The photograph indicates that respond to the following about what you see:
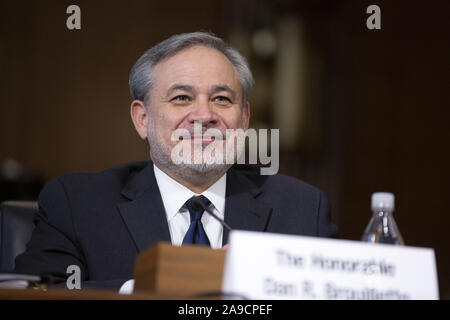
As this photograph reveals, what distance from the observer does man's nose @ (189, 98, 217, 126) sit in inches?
86.6

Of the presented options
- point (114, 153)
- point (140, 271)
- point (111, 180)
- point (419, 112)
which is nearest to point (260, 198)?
point (111, 180)

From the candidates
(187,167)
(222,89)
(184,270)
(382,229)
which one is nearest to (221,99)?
(222,89)

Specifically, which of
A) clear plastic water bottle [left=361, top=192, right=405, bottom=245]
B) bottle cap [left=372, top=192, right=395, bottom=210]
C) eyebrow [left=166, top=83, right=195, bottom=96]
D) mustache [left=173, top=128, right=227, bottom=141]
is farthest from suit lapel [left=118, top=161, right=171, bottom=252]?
bottle cap [left=372, top=192, right=395, bottom=210]

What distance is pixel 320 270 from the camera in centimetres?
123

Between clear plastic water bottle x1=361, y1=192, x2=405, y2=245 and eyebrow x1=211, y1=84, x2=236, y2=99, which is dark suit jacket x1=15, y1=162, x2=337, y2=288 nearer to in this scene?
eyebrow x1=211, y1=84, x2=236, y2=99

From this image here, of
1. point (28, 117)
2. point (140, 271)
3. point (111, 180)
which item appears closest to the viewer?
point (140, 271)

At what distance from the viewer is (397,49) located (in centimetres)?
509

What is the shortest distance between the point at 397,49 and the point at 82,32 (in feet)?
7.27

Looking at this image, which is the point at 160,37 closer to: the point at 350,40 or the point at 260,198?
the point at 350,40

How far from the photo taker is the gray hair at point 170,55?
231 centimetres

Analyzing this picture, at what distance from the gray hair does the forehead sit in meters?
0.02

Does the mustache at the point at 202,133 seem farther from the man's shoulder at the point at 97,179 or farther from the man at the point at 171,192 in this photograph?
the man's shoulder at the point at 97,179

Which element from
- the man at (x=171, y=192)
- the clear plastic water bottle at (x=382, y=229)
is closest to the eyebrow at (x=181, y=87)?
the man at (x=171, y=192)
